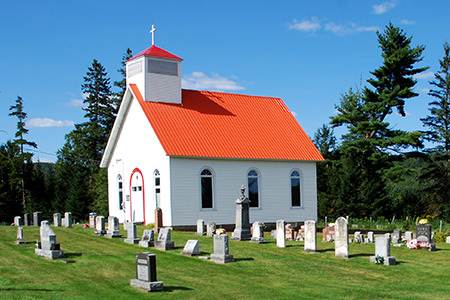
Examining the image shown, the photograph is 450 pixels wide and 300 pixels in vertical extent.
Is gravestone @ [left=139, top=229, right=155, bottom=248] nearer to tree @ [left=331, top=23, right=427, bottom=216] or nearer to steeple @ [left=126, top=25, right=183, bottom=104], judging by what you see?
steeple @ [left=126, top=25, right=183, bottom=104]

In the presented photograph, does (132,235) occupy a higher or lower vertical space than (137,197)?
lower

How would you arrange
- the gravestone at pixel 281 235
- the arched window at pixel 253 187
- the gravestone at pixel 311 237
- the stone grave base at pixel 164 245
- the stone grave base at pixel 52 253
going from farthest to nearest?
the arched window at pixel 253 187, the gravestone at pixel 281 235, the stone grave base at pixel 164 245, the gravestone at pixel 311 237, the stone grave base at pixel 52 253

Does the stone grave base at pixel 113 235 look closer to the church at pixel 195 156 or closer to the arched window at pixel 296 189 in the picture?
the church at pixel 195 156

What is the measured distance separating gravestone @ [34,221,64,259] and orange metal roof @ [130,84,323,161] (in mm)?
11482

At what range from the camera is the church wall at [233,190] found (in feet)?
100

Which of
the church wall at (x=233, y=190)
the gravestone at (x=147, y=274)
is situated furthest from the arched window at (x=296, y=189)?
the gravestone at (x=147, y=274)

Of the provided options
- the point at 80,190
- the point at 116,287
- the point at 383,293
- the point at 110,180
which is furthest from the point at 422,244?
the point at 80,190

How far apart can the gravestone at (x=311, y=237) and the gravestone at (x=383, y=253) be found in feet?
8.84

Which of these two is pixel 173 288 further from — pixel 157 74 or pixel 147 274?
pixel 157 74

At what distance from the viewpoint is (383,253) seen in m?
18.5

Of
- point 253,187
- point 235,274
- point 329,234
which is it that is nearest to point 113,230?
point 329,234

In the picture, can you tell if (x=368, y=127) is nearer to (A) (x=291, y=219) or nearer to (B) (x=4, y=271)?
(A) (x=291, y=219)

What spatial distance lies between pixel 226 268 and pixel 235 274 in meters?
0.96

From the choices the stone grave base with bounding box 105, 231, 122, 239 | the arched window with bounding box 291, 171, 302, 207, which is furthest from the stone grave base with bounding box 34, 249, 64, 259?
the arched window with bounding box 291, 171, 302, 207
